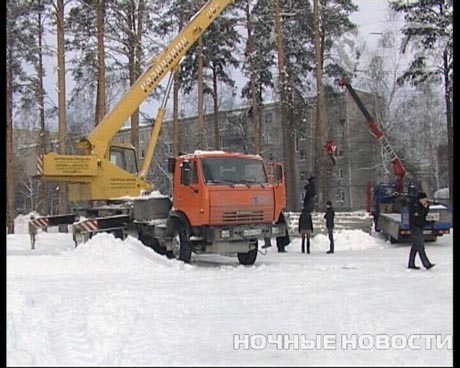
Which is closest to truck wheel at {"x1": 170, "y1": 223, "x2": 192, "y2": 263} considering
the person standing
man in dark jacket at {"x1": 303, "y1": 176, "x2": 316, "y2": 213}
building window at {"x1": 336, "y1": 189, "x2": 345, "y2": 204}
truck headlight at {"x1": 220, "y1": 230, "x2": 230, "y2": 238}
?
truck headlight at {"x1": 220, "y1": 230, "x2": 230, "y2": 238}

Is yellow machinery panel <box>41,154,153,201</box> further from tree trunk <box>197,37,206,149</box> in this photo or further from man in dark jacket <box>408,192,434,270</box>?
tree trunk <box>197,37,206,149</box>

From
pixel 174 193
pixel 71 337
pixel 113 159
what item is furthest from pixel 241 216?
pixel 71 337

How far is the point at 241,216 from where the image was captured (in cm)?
1334

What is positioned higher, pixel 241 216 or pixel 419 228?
pixel 241 216

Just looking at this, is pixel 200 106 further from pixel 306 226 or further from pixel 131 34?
pixel 306 226

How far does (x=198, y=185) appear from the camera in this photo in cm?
1320

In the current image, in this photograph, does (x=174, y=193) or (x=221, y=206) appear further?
(x=174, y=193)

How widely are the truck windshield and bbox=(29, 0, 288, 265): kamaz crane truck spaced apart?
0.02 m

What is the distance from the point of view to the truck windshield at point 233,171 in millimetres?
13297

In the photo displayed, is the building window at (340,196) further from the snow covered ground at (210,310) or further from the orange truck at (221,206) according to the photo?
the snow covered ground at (210,310)

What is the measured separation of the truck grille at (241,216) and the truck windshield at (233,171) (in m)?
0.69

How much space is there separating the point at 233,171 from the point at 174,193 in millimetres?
1601
